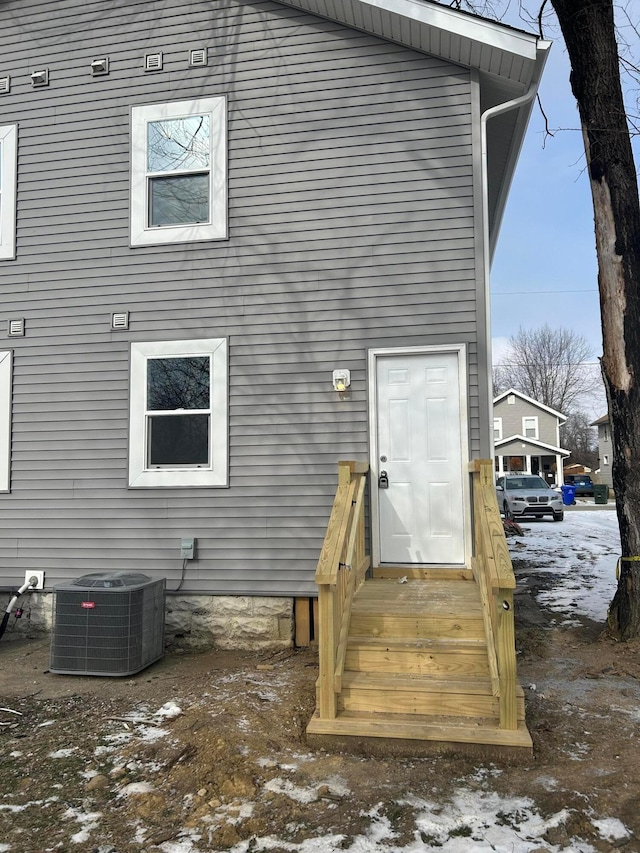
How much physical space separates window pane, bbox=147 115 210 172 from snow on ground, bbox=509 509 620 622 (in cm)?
599

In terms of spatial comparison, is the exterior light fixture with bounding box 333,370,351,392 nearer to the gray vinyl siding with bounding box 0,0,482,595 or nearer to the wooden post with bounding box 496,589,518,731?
the gray vinyl siding with bounding box 0,0,482,595

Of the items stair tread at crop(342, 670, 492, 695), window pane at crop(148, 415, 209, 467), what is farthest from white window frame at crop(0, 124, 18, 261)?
stair tread at crop(342, 670, 492, 695)

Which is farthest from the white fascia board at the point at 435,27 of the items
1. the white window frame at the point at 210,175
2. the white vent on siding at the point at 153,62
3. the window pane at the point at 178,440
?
the window pane at the point at 178,440

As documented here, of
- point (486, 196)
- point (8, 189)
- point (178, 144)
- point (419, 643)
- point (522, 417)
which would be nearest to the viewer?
point (419, 643)

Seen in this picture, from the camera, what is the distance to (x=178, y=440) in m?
6.09

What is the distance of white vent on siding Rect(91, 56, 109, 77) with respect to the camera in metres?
6.50

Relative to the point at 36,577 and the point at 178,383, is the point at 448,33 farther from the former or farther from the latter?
the point at 36,577

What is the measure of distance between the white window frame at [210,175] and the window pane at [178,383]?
121 cm

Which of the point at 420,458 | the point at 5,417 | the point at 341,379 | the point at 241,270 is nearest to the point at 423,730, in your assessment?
the point at 420,458

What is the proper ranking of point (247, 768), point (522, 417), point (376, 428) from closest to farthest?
1. point (247, 768)
2. point (376, 428)
3. point (522, 417)

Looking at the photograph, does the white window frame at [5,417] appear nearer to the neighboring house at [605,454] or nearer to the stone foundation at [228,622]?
the stone foundation at [228,622]

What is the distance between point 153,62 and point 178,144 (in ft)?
3.03

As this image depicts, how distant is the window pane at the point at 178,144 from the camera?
20.5ft

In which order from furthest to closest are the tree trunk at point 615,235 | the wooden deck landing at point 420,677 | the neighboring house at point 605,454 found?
1. the neighboring house at point 605,454
2. the tree trunk at point 615,235
3. the wooden deck landing at point 420,677
